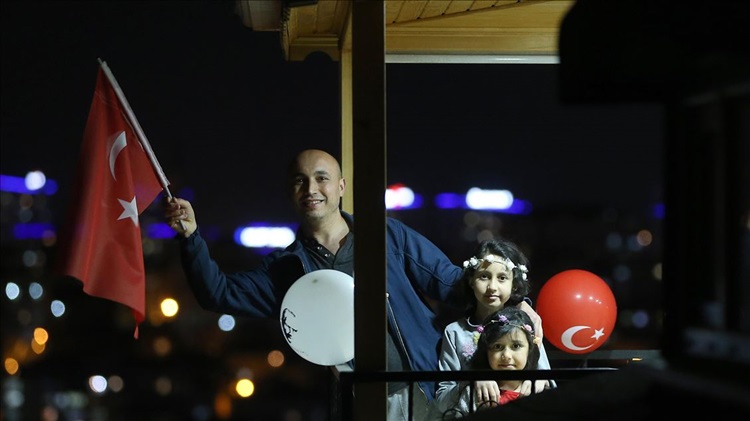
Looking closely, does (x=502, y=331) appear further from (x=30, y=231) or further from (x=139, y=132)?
(x=30, y=231)

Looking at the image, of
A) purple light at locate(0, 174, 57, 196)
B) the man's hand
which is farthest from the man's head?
purple light at locate(0, 174, 57, 196)

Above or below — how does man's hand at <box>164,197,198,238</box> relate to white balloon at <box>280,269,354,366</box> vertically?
above

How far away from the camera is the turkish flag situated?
237 inches

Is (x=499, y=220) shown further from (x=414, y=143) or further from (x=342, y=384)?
(x=342, y=384)

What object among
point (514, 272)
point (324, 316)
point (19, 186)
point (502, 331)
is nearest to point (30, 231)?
point (19, 186)

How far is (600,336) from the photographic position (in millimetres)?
6578

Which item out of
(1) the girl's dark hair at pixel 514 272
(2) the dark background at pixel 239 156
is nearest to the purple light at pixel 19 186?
(2) the dark background at pixel 239 156

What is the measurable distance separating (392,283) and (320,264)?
0.43 meters

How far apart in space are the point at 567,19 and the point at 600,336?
146 inches

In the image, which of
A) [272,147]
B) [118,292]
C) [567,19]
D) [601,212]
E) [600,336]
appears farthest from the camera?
[601,212]

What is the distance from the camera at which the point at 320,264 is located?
6418 mm

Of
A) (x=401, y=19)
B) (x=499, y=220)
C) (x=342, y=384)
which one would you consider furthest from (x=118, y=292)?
(x=499, y=220)

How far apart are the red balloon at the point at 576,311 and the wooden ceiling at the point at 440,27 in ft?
4.89

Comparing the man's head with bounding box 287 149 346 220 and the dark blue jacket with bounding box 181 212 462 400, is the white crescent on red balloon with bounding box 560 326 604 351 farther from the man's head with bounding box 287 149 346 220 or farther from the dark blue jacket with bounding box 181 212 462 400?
the man's head with bounding box 287 149 346 220
